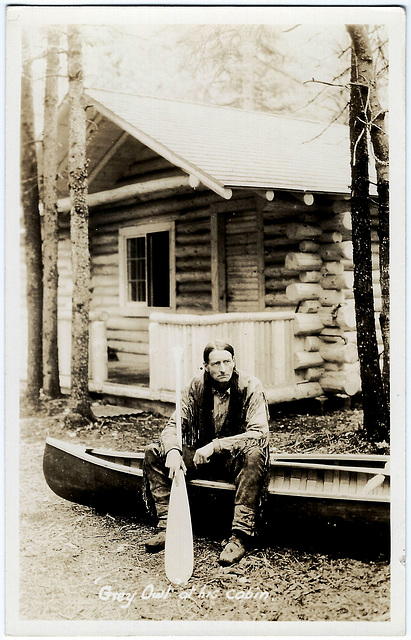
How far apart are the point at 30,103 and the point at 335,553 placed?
3.35m

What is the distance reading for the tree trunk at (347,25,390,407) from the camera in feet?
12.4

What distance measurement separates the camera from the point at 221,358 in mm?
3752

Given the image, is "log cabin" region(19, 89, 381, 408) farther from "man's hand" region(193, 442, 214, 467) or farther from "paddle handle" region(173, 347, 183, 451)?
"man's hand" region(193, 442, 214, 467)

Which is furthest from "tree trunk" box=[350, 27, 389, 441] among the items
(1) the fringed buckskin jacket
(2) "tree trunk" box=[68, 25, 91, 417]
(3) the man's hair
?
(2) "tree trunk" box=[68, 25, 91, 417]

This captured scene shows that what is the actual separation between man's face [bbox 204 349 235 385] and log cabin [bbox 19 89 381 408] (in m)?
0.09

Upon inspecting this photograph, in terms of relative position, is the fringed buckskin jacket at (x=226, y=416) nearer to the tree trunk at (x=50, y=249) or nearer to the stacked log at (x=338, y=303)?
the stacked log at (x=338, y=303)

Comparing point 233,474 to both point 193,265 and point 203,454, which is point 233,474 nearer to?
point 203,454

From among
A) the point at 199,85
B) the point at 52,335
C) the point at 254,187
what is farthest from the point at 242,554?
the point at 199,85

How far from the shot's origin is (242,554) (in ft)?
11.5

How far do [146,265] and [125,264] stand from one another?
0.83 ft

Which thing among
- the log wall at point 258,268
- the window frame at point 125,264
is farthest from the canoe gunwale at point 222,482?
the window frame at point 125,264

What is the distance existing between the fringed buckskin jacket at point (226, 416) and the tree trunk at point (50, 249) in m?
0.99

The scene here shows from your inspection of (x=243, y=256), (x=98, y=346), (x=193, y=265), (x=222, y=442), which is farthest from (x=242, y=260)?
(x=222, y=442)

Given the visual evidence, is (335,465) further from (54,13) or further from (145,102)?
(54,13)
